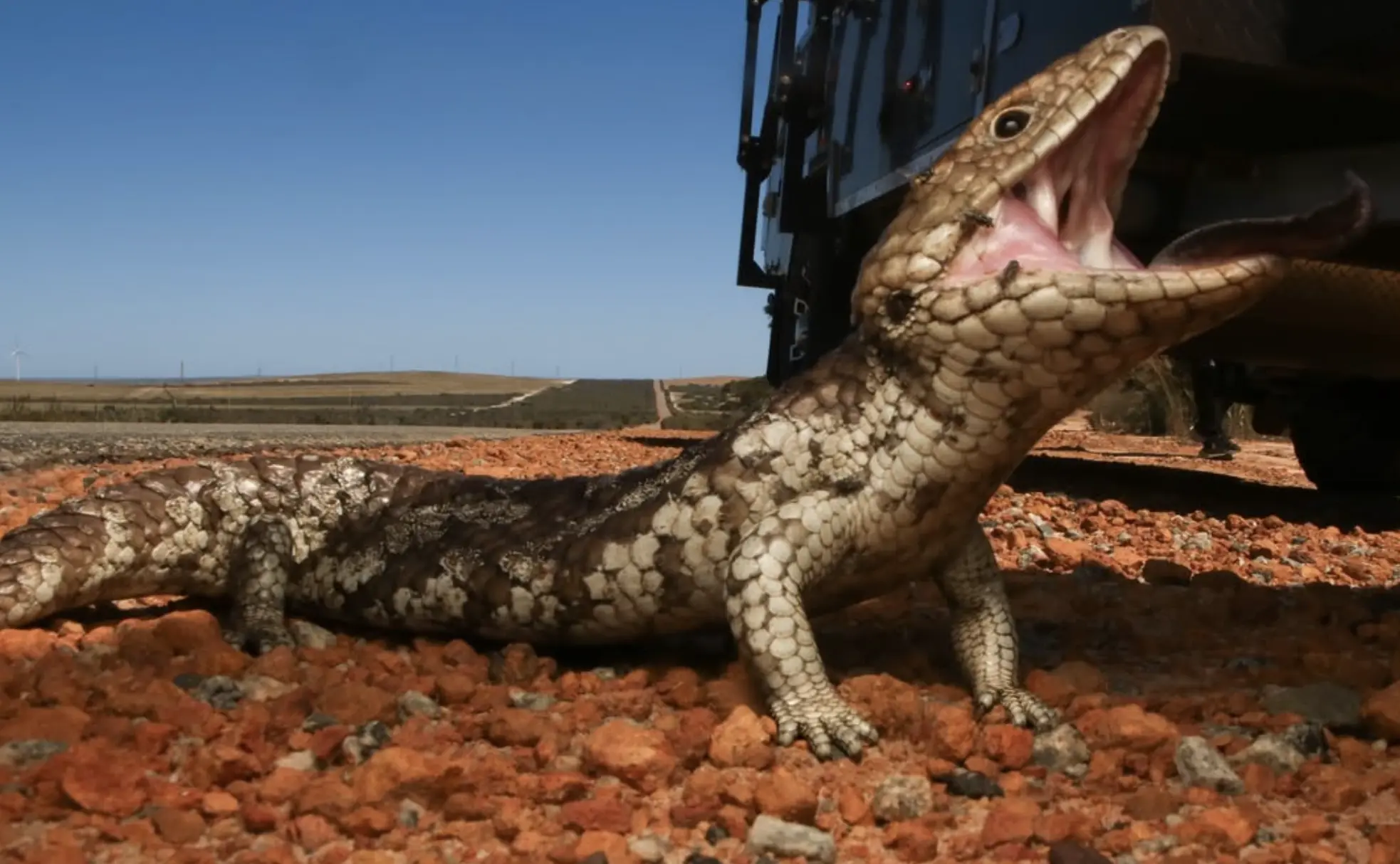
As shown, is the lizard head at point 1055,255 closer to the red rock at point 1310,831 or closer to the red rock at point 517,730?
the red rock at point 1310,831

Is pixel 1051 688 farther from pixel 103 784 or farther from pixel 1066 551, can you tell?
pixel 1066 551

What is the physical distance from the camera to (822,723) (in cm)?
273

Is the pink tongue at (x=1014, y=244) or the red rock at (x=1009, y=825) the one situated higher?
the pink tongue at (x=1014, y=244)

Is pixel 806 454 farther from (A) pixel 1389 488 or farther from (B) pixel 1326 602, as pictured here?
(A) pixel 1389 488

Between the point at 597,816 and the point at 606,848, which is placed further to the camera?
the point at 597,816

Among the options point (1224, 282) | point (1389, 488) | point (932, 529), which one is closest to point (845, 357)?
point (932, 529)

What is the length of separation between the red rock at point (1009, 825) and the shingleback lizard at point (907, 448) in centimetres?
47

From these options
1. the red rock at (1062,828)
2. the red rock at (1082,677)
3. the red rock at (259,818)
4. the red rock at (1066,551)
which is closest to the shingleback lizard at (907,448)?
the red rock at (1082,677)

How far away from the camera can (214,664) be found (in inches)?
130

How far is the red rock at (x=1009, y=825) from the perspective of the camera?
213 centimetres

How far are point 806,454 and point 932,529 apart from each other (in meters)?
0.35

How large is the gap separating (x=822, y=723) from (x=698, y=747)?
28 centimetres

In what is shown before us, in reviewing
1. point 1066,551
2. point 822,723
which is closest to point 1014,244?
point 822,723

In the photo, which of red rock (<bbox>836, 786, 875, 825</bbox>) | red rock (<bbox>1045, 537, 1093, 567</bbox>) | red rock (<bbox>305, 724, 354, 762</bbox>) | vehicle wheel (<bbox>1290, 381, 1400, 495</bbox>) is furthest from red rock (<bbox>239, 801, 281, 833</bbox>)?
vehicle wheel (<bbox>1290, 381, 1400, 495</bbox>)
